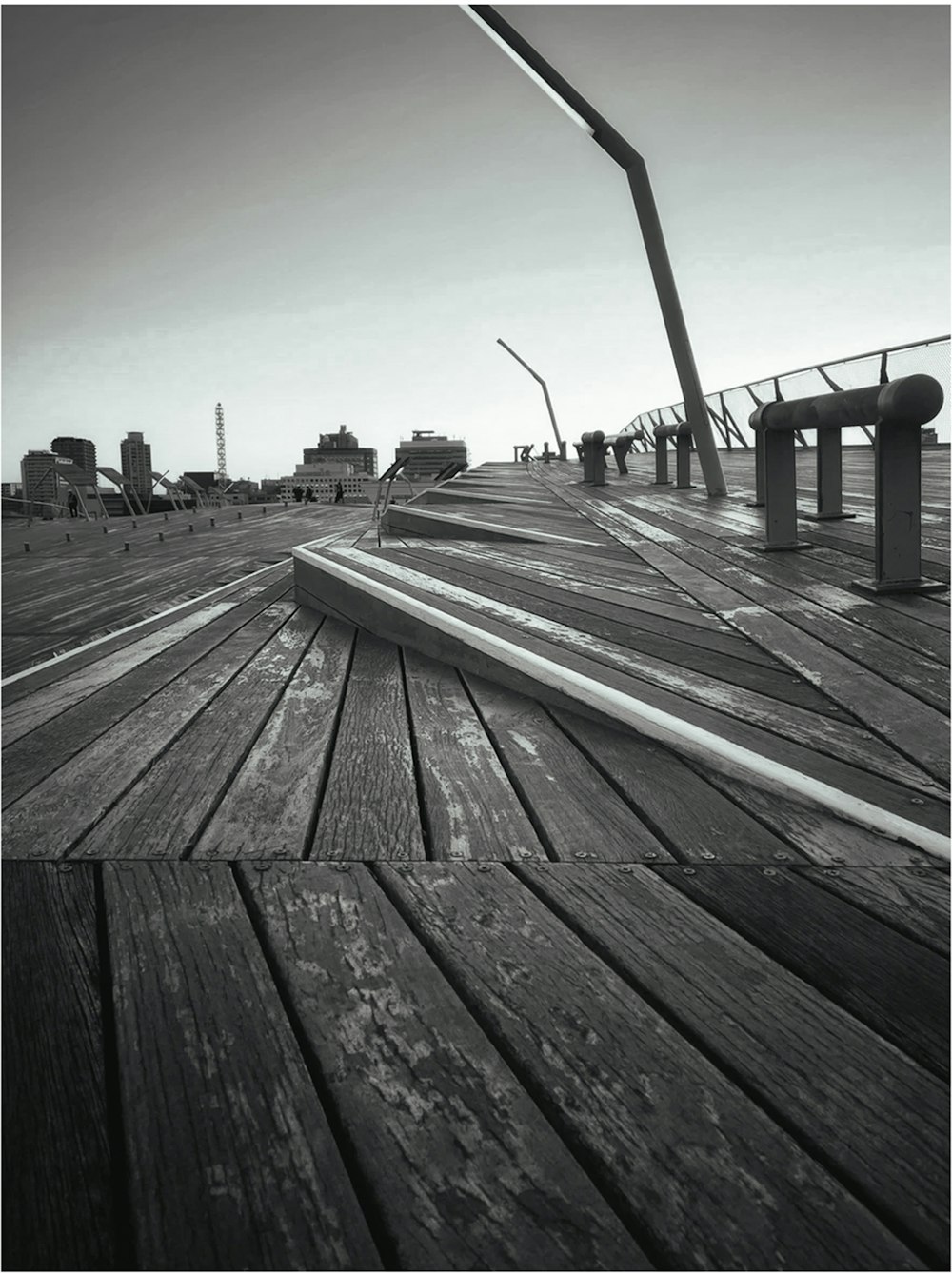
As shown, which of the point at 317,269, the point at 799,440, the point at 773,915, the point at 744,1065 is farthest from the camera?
the point at 317,269

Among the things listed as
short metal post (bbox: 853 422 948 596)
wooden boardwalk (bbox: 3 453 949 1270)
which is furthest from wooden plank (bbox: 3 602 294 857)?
short metal post (bbox: 853 422 948 596)

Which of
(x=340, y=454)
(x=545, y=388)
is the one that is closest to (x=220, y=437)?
(x=340, y=454)

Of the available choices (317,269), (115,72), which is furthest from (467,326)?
(115,72)

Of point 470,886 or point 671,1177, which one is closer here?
point 671,1177

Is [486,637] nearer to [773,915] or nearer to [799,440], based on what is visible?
[773,915]

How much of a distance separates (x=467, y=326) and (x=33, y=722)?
7180cm

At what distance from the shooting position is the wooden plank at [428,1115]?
0.79 meters

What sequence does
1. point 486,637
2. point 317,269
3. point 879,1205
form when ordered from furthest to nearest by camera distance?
point 317,269 → point 486,637 → point 879,1205

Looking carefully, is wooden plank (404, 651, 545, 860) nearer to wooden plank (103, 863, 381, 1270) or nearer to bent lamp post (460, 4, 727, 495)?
wooden plank (103, 863, 381, 1270)

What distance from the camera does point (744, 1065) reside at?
3.34 ft

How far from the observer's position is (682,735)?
1988mm

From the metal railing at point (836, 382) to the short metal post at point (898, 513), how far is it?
503 centimetres

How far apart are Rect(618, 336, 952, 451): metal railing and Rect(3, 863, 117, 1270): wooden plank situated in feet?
25.0

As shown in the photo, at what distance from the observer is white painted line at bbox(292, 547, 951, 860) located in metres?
1.59
